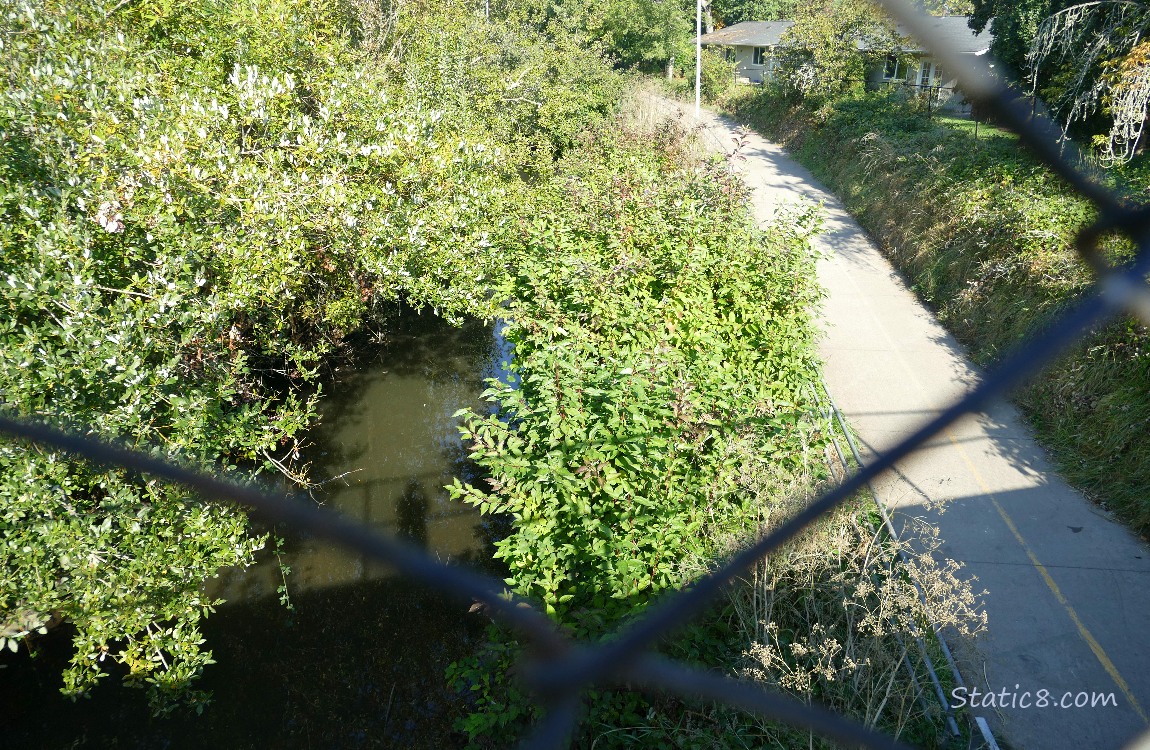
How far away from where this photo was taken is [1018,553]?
6945 millimetres

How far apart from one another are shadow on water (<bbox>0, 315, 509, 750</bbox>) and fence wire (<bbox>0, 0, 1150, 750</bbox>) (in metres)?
5.99

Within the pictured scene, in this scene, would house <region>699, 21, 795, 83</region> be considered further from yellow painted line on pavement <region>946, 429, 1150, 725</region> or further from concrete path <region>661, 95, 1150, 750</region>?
yellow painted line on pavement <region>946, 429, 1150, 725</region>

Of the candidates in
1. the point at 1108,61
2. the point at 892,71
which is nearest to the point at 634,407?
the point at 1108,61

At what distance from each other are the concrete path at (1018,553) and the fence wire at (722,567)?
A: 11.2 feet

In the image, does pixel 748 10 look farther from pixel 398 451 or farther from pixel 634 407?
pixel 634 407

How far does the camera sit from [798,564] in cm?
525

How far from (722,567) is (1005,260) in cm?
1264

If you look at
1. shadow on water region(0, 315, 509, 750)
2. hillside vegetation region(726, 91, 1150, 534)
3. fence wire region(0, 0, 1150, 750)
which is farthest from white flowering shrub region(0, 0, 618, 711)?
hillside vegetation region(726, 91, 1150, 534)

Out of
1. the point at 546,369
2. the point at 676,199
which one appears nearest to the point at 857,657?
the point at 546,369

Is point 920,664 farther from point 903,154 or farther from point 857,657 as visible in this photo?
point 903,154

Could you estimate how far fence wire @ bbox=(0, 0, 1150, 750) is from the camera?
1.69 feet

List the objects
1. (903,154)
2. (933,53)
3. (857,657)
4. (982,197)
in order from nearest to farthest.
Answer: (933,53), (857,657), (982,197), (903,154)

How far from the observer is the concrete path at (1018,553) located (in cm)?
537

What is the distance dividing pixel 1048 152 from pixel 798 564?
495cm
